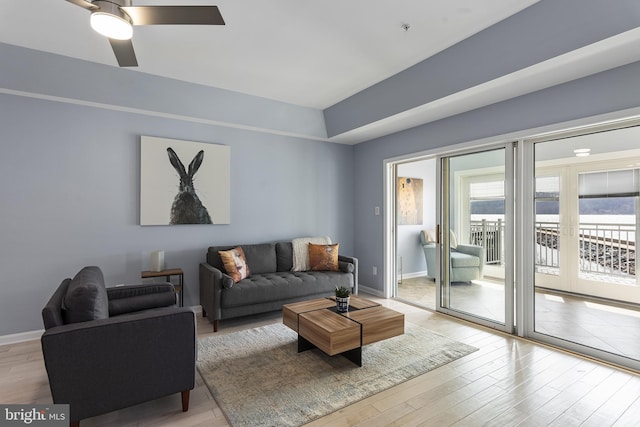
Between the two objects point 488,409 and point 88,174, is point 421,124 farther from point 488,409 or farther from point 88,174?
point 88,174

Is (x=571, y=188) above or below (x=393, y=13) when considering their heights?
below

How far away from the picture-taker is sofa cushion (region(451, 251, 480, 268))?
150 inches

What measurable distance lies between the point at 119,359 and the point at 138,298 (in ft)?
3.54

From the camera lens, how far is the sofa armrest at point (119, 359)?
66.7 inches

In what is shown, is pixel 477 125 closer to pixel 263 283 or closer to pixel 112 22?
pixel 263 283

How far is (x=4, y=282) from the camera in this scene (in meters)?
3.09

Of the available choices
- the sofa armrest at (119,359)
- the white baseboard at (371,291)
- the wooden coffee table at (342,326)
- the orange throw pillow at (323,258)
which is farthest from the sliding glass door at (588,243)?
the sofa armrest at (119,359)

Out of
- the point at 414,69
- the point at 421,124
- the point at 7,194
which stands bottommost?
the point at 7,194

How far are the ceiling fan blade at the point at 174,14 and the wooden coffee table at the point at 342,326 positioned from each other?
2.31 meters

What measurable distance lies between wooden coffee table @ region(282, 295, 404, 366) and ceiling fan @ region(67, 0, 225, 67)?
2.32 meters

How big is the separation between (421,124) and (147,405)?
4.21 metres

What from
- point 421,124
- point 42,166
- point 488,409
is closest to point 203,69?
point 42,166

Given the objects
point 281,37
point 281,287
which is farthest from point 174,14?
point 281,287

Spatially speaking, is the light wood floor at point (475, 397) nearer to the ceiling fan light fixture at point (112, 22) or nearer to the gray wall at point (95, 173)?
the gray wall at point (95, 173)
